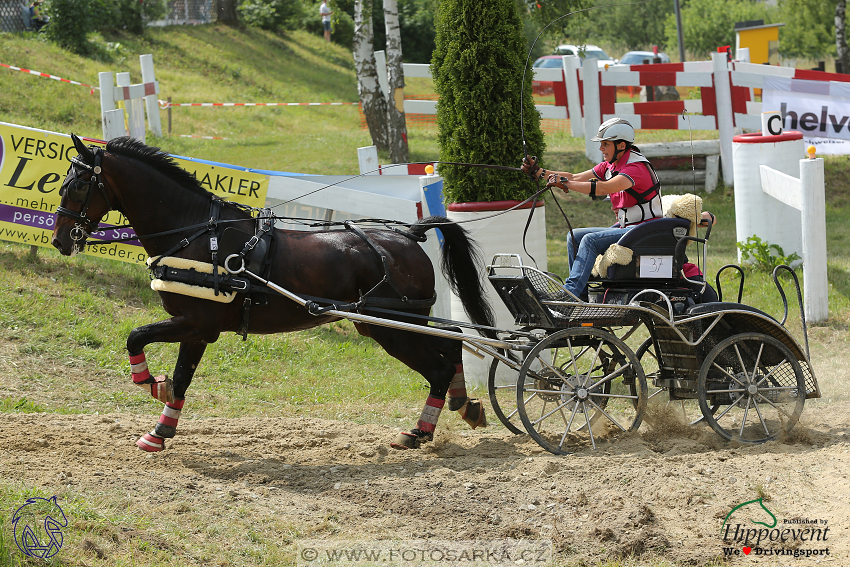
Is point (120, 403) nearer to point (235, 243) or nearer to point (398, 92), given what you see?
point (235, 243)

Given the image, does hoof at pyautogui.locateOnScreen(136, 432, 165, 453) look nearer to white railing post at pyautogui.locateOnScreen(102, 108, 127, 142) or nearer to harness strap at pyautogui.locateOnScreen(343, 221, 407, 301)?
harness strap at pyautogui.locateOnScreen(343, 221, 407, 301)

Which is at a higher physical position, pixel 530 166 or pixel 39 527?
pixel 530 166

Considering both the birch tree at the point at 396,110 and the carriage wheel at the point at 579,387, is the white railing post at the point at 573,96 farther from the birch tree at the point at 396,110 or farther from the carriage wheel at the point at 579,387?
the carriage wheel at the point at 579,387

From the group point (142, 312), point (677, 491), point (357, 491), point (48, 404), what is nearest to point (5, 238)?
point (142, 312)

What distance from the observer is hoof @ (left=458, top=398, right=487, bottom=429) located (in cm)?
629

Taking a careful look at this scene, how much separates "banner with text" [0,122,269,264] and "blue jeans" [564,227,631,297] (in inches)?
158

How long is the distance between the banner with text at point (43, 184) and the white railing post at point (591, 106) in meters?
8.31

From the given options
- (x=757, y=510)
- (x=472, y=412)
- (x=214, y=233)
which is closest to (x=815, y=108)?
(x=472, y=412)

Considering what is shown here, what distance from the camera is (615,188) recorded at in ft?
18.2

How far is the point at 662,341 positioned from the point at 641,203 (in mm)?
973

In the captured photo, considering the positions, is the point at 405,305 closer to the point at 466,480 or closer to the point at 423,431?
the point at 423,431

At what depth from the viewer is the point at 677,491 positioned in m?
4.60

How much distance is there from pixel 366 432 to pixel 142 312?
3.51 m

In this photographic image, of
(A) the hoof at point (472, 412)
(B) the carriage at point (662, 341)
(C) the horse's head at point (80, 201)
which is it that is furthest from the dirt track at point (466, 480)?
(C) the horse's head at point (80, 201)
